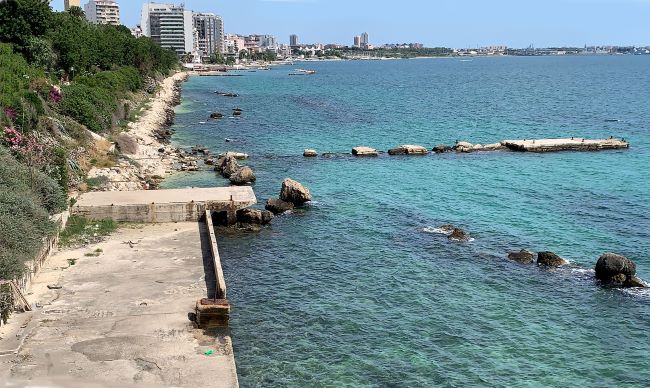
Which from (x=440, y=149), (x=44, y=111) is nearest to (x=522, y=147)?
(x=440, y=149)

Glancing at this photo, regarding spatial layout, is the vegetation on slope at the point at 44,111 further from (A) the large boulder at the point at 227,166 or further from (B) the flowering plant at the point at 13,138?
(A) the large boulder at the point at 227,166

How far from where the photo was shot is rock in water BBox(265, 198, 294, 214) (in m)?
45.1

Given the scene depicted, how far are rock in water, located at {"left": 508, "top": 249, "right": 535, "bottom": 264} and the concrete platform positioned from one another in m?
16.8

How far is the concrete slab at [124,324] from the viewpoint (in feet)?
71.0

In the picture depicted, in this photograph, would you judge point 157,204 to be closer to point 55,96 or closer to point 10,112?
point 10,112

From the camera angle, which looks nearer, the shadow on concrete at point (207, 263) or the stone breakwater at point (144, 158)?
the shadow on concrete at point (207, 263)

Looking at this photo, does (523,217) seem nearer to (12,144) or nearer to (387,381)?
(387,381)

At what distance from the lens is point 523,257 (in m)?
35.7

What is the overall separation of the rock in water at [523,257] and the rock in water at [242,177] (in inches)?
974

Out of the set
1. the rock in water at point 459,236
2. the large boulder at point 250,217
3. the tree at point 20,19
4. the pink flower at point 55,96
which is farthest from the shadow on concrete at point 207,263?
the tree at point 20,19

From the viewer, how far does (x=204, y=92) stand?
153250 mm

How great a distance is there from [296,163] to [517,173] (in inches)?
850

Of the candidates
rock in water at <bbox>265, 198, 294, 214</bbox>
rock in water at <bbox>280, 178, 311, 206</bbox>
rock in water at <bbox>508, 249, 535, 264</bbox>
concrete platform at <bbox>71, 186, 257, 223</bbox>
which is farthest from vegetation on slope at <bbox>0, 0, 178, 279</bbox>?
rock in water at <bbox>508, 249, 535, 264</bbox>

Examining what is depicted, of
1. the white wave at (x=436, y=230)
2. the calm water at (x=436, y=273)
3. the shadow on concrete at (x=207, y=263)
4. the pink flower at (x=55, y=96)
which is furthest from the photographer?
the pink flower at (x=55, y=96)
